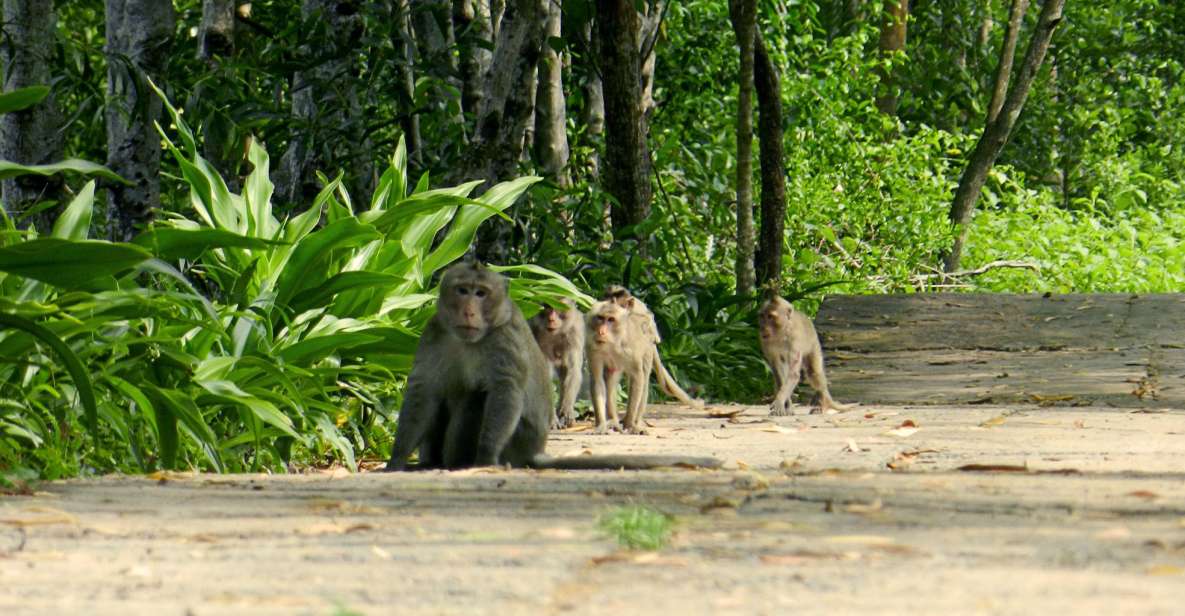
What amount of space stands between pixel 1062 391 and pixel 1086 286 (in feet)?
18.9

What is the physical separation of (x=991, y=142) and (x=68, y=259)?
11.5 metres

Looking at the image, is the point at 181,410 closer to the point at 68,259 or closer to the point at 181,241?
the point at 68,259

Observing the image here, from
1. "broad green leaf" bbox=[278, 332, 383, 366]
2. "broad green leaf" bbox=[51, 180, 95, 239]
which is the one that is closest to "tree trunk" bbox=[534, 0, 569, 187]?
"broad green leaf" bbox=[278, 332, 383, 366]

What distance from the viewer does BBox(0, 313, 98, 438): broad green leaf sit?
5.02 m

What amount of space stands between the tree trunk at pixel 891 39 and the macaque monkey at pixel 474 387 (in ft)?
46.3

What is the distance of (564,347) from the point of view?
8273mm

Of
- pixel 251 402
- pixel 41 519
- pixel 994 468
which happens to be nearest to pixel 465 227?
pixel 251 402

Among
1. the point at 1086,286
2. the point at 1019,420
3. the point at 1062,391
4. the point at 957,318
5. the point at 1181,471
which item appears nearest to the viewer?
the point at 1181,471

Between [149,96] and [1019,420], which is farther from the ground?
[149,96]

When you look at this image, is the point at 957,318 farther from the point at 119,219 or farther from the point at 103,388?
the point at 103,388

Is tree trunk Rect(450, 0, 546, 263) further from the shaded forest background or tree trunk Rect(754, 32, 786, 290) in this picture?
tree trunk Rect(754, 32, 786, 290)

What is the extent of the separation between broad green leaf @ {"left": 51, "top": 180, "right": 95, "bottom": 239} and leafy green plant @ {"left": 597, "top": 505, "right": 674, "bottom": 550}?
11.0ft

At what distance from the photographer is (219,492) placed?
4.53 m

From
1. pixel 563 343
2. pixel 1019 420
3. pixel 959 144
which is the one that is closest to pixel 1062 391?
pixel 1019 420
